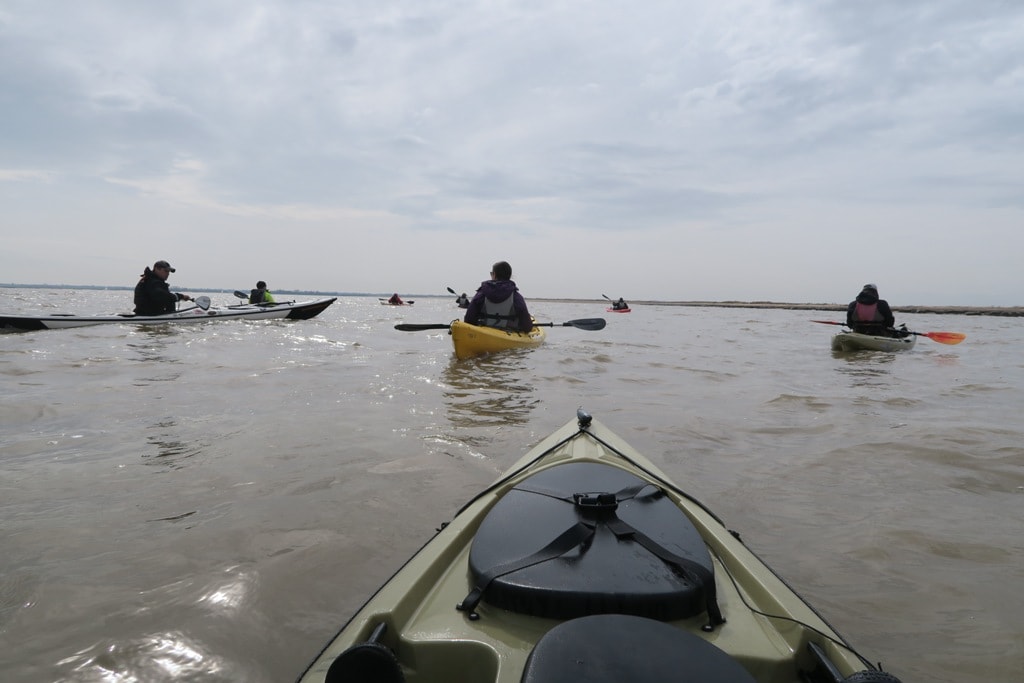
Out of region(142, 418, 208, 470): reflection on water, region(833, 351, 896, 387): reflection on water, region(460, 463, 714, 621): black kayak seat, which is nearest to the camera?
region(460, 463, 714, 621): black kayak seat

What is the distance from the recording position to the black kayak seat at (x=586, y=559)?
135 cm

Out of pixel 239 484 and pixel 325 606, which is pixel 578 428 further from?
pixel 239 484

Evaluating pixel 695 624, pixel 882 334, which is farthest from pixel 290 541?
pixel 882 334

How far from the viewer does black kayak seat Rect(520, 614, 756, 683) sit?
97cm

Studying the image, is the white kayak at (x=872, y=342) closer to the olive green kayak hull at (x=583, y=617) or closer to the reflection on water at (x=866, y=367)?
the reflection on water at (x=866, y=367)

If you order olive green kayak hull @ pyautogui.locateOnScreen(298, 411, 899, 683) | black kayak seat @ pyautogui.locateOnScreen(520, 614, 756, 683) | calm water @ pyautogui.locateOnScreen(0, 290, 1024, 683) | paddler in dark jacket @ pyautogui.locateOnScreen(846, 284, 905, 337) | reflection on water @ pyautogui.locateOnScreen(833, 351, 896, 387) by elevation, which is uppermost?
paddler in dark jacket @ pyautogui.locateOnScreen(846, 284, 905, 337)

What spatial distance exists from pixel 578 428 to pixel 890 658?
5.69ft

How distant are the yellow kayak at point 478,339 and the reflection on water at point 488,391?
0.18 metres

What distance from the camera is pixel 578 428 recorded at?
10.5 feet

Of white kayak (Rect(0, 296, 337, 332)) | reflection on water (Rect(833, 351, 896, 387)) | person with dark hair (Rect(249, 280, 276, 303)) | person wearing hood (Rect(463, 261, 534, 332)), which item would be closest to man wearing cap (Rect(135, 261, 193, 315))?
white kayak (Rect(0, 296, 337, 332))

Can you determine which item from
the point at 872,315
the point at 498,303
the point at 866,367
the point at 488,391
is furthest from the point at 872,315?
the point at 488,391

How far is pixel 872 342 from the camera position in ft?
37.0

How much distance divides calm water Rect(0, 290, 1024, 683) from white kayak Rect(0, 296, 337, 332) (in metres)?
5.63

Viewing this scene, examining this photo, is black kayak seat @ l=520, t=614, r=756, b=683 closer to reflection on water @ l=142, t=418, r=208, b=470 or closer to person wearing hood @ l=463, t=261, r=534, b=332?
reflection on water @ l=142, t=418, r=208, b=470
